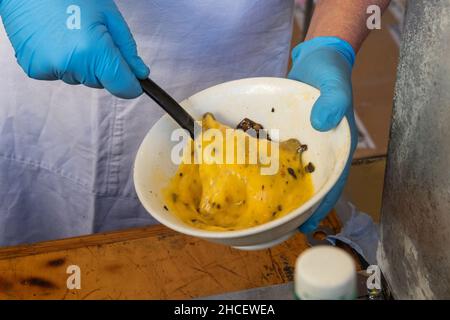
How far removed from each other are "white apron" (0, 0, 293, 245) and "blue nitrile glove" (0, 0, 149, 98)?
238 mm

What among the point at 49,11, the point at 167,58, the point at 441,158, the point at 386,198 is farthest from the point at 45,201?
Result: the point at 441,158

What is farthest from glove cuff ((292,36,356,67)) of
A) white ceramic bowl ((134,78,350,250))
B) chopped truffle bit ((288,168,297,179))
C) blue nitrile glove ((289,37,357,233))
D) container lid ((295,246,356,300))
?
container lid ((295,246,356,300))

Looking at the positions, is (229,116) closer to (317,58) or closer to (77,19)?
(317,58)

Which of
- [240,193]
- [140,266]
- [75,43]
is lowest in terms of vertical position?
[140,266]

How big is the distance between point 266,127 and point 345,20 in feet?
1.03

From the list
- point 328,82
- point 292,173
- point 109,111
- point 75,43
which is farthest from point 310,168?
point 109,111

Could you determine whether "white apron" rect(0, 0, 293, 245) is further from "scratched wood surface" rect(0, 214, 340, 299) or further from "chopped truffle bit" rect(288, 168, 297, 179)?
"chopped truffle bit" rect(288, 168, 297, 179)

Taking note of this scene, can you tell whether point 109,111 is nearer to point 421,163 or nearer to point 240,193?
point 240,193

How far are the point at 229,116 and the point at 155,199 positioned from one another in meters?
0.22

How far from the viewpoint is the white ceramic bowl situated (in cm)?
80

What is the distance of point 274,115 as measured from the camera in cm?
98

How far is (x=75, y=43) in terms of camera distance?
2.98ft

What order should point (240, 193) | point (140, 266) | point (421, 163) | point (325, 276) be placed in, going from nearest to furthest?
point (325, 276) → point (421, 163) → point (240, 193) → point (140, 266)

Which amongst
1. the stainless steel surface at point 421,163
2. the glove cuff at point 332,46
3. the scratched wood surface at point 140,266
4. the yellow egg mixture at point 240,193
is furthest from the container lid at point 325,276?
the glove cuff at point 332,46
